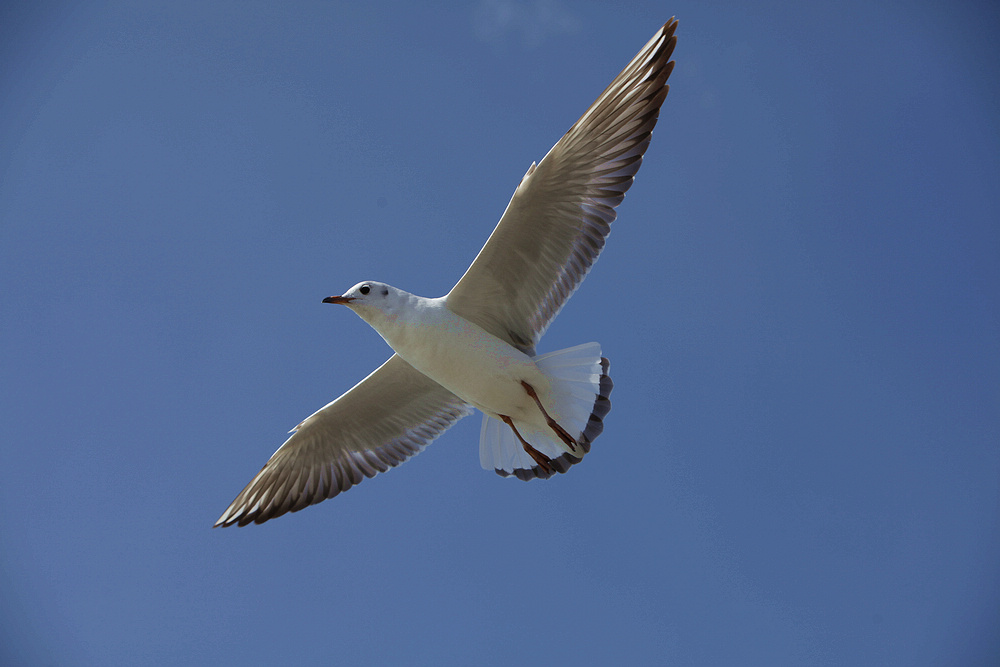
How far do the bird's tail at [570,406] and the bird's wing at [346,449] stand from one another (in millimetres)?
890

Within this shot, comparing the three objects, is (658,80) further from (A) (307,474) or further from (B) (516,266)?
(A) (307,474)

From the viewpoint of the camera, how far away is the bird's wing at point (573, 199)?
17.2 feet

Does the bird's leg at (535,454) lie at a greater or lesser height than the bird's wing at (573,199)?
lesser

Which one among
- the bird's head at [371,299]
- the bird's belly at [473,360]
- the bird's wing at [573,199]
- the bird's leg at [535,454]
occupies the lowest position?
the bird's leg at [535,454]

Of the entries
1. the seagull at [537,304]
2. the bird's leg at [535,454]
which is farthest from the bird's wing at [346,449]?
the bird's leg at [535,454]

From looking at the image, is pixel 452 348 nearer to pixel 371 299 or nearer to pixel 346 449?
pixel 371 299

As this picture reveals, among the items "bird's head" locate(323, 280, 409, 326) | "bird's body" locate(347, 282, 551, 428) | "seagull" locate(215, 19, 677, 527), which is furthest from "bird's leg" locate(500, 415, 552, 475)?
"bird's head" locate(323, 280, 409, 326)

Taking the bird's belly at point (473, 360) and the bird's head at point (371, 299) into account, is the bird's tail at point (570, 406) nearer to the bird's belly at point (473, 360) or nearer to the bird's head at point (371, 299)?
the bird's belly at point (473, 360)

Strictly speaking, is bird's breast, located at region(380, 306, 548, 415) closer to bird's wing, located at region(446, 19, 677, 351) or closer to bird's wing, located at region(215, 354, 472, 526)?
bird's wing, located at region(446, 19, 677, 351)

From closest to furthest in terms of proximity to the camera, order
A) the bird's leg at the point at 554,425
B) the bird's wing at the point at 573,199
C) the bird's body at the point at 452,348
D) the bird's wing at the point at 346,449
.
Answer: the bird's wing at the point at 573,199, the bird's body at the point at 452,348, the bird's leg at the point at 554,425, the bird's wing at the point at 346,449

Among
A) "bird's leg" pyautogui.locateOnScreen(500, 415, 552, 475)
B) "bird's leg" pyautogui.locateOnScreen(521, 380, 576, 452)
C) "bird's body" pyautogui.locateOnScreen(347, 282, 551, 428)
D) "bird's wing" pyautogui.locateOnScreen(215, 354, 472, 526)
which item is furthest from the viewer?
"bird's wing" pyautogui.locateOnScreen(215, 354, 472, 526)

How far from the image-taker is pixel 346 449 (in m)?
6.63

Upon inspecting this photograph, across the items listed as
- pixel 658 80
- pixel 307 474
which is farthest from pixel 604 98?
pixel 307 474

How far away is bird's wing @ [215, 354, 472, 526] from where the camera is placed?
6488mm
